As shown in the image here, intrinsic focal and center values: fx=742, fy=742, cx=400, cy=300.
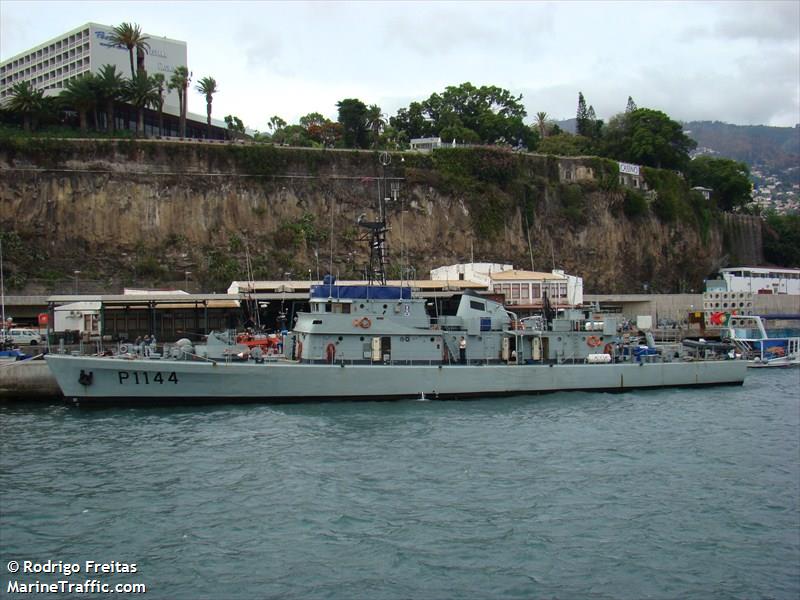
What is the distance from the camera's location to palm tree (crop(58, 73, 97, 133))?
192 feet

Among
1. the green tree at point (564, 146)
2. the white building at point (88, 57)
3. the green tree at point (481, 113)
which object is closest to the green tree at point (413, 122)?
the green tree at point (481, 113)

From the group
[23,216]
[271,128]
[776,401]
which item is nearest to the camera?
[776,401]

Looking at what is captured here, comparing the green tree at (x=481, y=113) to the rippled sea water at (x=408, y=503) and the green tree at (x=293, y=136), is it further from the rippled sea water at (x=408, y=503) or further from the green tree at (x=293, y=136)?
the rippled sea water at (x=408, y=503)

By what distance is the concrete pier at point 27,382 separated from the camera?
3175 cm

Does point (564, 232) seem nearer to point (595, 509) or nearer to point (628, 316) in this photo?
point (628, 316)

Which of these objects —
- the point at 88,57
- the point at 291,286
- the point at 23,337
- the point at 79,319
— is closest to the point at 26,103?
the point at 88,57

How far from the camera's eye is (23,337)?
131 feet

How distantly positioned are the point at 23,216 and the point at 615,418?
144ft

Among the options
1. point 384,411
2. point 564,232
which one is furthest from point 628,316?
point 384,411

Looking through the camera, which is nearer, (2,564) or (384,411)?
(2,564)

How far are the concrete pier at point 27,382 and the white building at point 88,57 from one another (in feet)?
132

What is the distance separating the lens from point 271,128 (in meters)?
80.6

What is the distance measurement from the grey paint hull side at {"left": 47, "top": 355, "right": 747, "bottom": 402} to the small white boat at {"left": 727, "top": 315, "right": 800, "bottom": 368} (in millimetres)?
24159

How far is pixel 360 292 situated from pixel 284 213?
2903 cm
